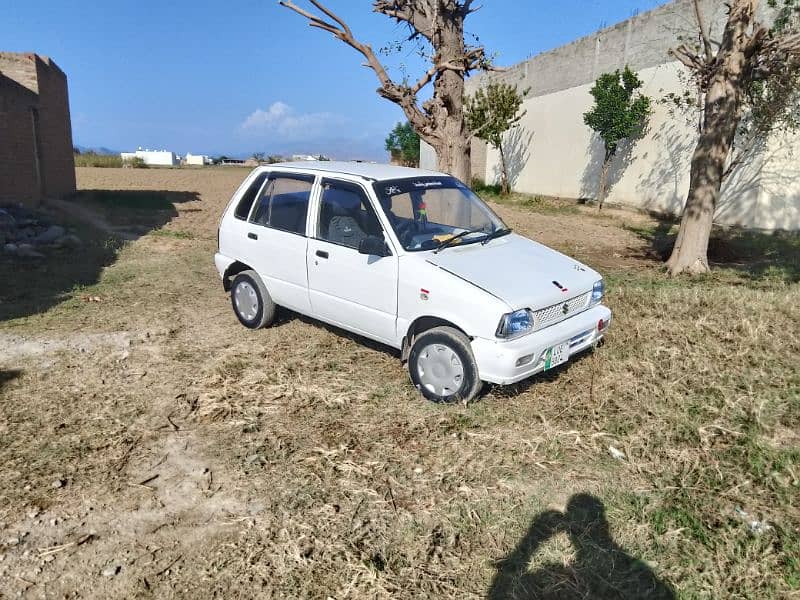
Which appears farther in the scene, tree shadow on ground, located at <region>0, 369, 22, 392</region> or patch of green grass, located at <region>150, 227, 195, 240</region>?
patch of green grass, located at <region>150, 227, 195, 240</region>

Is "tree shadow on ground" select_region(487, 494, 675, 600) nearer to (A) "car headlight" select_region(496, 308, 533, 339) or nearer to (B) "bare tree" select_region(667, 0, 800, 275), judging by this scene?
(A) "car headlight" select_region(496, 308, 533, 339)

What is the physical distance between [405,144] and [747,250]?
29647mm

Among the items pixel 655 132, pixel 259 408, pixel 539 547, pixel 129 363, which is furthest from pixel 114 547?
pixel 655 132

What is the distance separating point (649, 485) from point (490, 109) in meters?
20.5

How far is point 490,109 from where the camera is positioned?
869 inches

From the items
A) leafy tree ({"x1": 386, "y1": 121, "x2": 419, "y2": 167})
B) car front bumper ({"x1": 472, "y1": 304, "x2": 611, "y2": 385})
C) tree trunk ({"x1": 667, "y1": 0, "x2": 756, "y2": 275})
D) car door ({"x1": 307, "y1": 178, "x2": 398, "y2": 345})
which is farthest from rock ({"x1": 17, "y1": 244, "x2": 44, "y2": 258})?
leafy tree ({"x1": 386, "y1": 121, "x2": 419, "y2": 167})

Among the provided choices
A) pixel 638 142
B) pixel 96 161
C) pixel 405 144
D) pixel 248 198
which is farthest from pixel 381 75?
pixel 96 161

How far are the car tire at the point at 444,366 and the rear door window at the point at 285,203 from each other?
1782mm

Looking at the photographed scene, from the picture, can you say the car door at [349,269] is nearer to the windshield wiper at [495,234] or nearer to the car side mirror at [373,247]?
the car side mirror at [373,247]

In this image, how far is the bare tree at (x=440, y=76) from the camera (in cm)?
904

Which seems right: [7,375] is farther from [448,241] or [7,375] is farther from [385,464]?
[448,241]

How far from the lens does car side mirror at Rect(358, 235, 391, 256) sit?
15.4 feet

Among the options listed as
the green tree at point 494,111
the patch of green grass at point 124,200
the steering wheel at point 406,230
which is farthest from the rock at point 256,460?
the green tree at point 494,111

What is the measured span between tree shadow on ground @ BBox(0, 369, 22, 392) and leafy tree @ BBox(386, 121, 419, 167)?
105 feet
